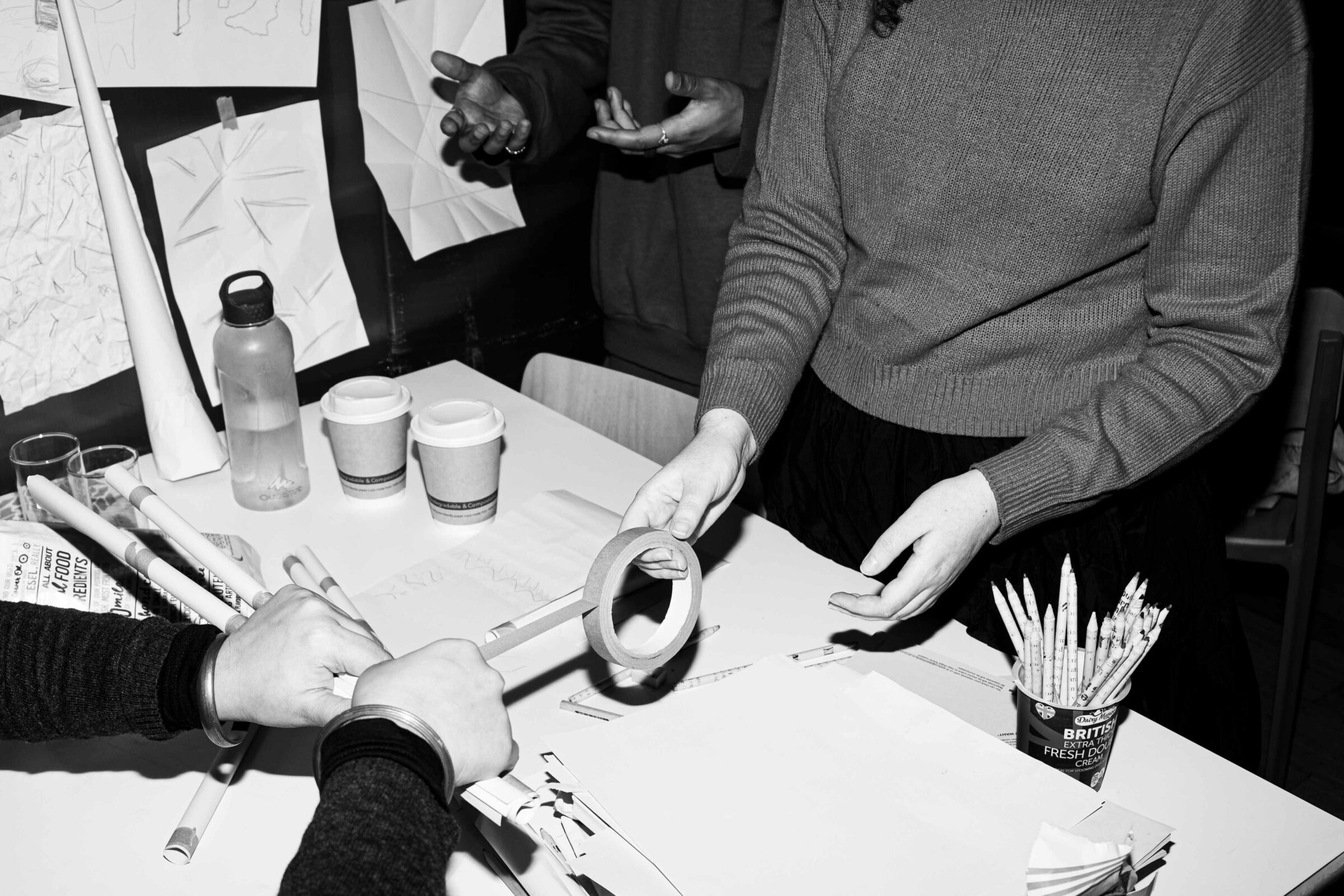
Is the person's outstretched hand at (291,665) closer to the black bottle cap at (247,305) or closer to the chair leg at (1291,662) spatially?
the black bottle cap at (247,305)

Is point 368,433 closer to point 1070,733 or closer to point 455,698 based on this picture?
point 455,698

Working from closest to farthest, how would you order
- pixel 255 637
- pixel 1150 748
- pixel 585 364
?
pixel 255 637
pixel 1150 748
pixel 585 364

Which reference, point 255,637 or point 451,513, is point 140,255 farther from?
point 255,637

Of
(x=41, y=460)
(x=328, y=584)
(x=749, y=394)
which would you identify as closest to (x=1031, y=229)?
(x=749, y=394)

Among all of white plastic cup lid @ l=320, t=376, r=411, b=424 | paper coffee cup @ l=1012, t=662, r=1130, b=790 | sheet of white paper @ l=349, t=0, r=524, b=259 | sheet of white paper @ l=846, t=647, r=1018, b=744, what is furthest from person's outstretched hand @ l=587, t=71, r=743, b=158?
paper coffee cup @ l=1012, t=662, r=1130, b=790

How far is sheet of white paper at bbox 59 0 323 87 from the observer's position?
1399mm

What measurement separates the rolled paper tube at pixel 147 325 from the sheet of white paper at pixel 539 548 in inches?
16.4

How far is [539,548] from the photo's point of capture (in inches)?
50.6

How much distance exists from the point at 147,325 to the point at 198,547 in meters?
0.53

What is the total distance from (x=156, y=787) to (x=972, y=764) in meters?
0.68

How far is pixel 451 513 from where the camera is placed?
4.38 feet

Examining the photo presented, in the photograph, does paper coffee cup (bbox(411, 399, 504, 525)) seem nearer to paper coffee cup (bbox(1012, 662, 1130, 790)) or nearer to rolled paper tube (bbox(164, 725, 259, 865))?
rolled paper tube (bbox(164, 725, 259, 865))

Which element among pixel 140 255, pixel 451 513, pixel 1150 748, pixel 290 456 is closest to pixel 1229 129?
pixel 1150 748

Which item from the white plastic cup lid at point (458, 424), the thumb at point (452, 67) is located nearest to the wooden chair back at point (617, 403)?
the white plastic cup lid at point (458, 424)
